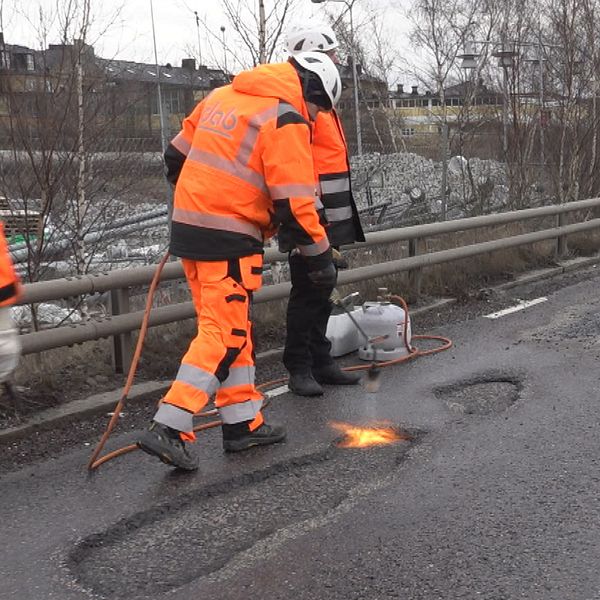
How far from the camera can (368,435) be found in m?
4.59

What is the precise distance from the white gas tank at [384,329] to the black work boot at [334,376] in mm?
496

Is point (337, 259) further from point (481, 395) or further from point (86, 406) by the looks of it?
point (86, 406)

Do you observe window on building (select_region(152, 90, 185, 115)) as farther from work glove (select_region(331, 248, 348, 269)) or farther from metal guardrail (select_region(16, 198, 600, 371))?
work glove (select_region(331, 248, 348, 269))

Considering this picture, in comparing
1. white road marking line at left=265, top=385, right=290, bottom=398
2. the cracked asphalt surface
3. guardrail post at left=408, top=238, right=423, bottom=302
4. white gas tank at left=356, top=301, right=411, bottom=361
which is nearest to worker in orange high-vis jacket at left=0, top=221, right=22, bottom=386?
the cracked asphalt surface

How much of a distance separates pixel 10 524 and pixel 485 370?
341 centimetres

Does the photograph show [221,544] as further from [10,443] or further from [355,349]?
[355,349]

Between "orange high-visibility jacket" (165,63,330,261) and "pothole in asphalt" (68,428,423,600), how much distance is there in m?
1.11

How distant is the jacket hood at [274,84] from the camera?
4113mm

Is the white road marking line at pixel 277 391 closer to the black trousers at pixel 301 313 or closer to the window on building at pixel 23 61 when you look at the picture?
the black trousers at pixel 301 313

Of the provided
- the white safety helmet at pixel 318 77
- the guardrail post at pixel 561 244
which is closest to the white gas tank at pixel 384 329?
the white safety helmet at pixel 318 77

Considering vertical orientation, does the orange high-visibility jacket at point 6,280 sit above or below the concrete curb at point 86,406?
above

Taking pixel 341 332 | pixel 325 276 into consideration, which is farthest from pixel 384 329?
pixel 325 276

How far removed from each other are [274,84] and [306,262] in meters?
1.16

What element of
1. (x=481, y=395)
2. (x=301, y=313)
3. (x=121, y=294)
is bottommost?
(x=481, y=395)
